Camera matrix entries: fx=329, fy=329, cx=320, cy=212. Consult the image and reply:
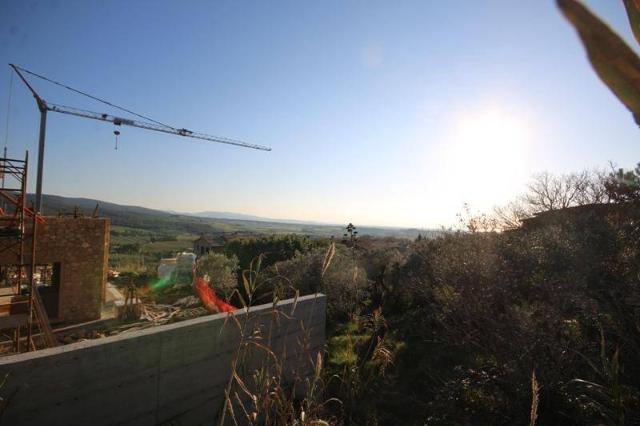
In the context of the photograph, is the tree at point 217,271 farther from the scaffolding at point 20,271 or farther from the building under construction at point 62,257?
the scaffolding at point 20,271

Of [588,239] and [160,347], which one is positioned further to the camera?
[588,239]

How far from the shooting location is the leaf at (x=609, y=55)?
1265 millimetres

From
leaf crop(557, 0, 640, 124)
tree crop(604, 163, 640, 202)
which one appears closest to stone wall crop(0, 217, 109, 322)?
leaf crop(557, 0, 640, 124)

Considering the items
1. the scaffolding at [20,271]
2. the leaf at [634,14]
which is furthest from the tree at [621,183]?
the scaffolding at [20,271]

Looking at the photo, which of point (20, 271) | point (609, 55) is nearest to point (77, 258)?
point (20, 271)

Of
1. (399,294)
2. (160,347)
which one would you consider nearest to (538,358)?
(160,347)

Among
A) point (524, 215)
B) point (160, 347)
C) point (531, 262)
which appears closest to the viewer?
point (160, 347)

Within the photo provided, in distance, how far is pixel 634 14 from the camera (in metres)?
1.27

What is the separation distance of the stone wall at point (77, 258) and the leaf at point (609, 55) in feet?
41.7

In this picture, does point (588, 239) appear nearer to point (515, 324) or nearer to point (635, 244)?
point (635, 244)

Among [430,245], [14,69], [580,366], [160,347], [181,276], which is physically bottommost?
[181,276]

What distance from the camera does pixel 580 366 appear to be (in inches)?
153

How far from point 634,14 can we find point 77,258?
13.1m

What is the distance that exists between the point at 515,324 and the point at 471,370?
0.95m
